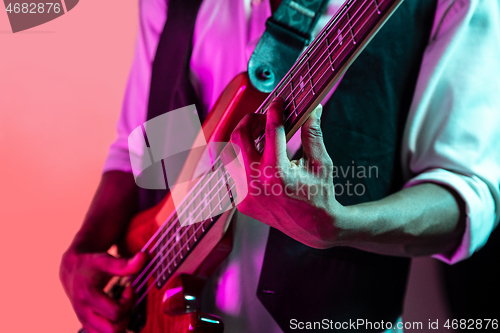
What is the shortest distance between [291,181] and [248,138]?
0.20 feet

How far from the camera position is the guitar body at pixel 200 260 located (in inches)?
16.7

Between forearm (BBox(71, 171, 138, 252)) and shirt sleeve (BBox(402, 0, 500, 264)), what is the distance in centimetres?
51

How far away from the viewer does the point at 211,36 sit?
22.1 inches

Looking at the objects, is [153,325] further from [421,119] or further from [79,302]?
[421,119]

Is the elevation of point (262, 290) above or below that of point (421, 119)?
below

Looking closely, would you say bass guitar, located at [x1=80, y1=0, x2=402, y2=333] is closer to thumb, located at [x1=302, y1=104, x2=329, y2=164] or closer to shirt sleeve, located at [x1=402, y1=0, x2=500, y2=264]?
thumb, located at [x1=302, y1=104, x2=329, y2=164]

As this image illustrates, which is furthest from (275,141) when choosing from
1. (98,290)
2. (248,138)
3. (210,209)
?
(98,290)

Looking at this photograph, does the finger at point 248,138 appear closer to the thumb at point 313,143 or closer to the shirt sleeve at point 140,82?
the thumb at point 313,143

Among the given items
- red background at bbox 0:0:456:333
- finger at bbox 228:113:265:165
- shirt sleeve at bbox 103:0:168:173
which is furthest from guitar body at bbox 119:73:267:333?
red background at bbox 0:0:456:333

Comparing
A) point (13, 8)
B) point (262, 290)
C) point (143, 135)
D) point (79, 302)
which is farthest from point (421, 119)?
point (13, 8)

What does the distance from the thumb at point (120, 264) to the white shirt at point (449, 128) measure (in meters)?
0.13

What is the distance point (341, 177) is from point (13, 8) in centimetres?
85

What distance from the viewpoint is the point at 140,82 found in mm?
686

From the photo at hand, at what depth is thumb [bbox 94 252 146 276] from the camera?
1.65 ft
